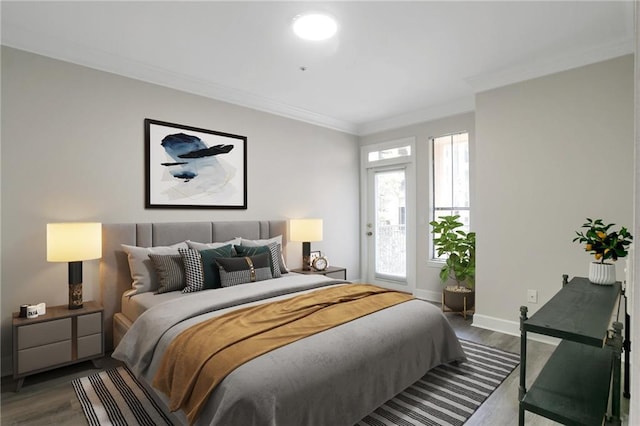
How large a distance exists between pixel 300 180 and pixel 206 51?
2.14 meters

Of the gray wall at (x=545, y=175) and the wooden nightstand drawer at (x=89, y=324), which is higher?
the gray wall at (x=545, y=175)

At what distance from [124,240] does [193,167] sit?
1.02m

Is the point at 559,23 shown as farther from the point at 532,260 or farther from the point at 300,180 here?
the point at 300,180

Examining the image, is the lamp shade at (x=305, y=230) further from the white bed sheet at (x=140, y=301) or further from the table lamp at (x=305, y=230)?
the white bed sheet at (x=140, y=301)

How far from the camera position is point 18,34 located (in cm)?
267

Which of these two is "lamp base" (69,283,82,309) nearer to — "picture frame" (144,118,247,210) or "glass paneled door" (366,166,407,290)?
"picture frame" (144,118,247,210)

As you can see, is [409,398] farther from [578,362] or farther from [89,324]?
[89,324]

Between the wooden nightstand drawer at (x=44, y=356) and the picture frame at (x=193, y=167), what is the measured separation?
4.52 ft

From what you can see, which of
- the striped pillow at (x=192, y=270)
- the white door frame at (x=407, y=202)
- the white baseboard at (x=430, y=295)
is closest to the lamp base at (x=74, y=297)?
the striped pillow at (x=192, y=270)

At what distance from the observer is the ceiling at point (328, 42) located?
2445 mm

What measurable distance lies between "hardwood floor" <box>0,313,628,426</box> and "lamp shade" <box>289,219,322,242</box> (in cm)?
231

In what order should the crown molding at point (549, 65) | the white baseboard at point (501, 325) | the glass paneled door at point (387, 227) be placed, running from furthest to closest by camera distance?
the glass paneled door at point (387, 227)
the white baseboard at point (501, 325)
the crown molding at point (549, 65)

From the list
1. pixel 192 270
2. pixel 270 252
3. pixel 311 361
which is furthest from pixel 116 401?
pixel 270 252

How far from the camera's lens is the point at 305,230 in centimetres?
439
